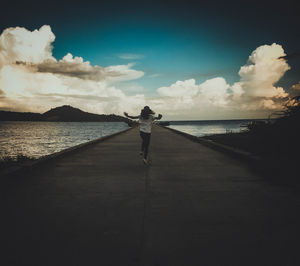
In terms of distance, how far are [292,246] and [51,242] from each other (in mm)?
2883

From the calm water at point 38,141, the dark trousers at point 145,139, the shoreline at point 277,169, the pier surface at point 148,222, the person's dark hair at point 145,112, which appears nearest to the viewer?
the pier surface at point 148,222

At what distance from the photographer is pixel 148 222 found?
3.40 meters

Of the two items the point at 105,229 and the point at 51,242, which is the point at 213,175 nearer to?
the point at 105,229

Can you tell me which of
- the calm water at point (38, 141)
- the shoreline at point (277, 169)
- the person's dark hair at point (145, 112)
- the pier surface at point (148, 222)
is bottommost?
the calm water at point (38, 141)

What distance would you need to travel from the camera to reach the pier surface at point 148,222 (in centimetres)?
255

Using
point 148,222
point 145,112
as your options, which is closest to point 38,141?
point 145,112

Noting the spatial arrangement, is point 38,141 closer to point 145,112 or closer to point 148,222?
point 145,112

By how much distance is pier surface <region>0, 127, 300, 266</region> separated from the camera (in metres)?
2.55

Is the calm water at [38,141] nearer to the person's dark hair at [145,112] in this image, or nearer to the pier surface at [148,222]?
the person's dark hair at [145,112]

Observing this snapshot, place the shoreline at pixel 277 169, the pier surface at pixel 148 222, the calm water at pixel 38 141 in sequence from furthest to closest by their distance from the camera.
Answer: the calm water at pixel 38 141 → the shoreline at pixel 277 169 → the pier surface at pixel 148 222

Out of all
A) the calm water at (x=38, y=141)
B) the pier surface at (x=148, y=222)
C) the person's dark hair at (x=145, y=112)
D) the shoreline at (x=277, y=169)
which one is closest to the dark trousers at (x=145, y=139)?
the person's dark hair at (x=145, y=112)

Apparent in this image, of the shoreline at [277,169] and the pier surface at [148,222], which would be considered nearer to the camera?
the pier surface at [148,222]

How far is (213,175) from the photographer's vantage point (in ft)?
21.4

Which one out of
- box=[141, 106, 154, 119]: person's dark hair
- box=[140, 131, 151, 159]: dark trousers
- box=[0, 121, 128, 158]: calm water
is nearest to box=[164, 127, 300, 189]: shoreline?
box=[140, 131, 151, 159]: dark trousers
